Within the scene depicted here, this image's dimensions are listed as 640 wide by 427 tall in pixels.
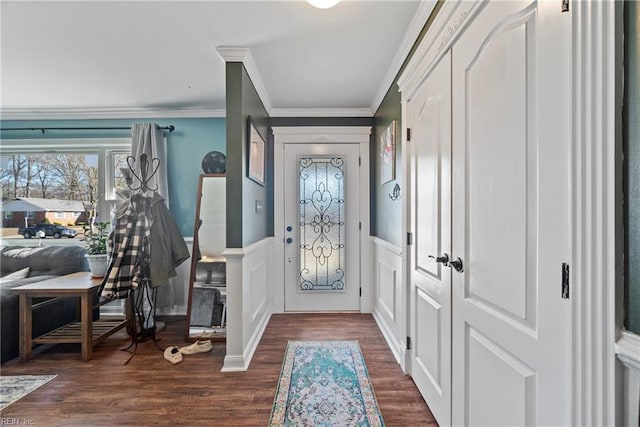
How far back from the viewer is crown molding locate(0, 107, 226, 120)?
362 cm

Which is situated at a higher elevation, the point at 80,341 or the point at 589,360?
the point at 589,360

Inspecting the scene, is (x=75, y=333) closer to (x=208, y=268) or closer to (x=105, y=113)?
(x=208, y=268)

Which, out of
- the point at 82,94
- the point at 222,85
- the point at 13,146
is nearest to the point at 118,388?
the point at 222,85

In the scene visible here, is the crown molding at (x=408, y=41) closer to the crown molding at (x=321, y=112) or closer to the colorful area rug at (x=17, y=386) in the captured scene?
the crown molding at (x=321, y=112)

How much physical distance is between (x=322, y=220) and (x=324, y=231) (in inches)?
5.3

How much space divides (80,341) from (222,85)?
2.62 m

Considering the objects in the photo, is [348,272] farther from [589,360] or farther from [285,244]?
[589,360]

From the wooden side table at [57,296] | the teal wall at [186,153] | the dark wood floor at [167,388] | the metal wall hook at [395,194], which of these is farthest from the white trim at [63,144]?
the metal wall hook at [395,194]

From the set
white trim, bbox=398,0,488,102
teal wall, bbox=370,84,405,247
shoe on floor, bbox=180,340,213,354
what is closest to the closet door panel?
white trim, bbox=398,0,488,102

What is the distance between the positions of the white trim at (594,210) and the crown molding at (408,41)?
1192mm

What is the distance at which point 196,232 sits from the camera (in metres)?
3.08

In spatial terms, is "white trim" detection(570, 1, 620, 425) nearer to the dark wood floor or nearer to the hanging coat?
the dark wood floor

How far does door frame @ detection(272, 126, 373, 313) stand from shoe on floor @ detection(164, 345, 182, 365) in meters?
1.23

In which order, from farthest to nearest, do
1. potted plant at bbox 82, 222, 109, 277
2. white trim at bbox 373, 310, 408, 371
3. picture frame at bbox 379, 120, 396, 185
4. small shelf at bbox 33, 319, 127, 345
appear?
potted plant at bbox 82, 222, 109, 277, picture frame at bbox 379, 120, 396, 185, small shelf at bbox 33, 319, 127, 345, white trim at bbox 373, 310, 408, 371
